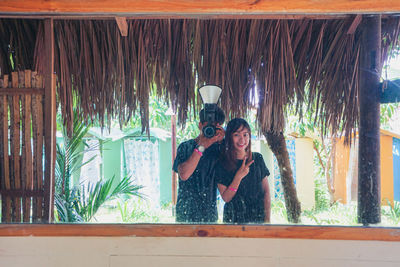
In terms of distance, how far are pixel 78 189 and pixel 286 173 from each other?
179 cm

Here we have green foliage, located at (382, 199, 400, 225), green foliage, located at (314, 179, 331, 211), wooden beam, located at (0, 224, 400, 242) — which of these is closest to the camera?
wooden beam, located at (0, 224, 400, 242)

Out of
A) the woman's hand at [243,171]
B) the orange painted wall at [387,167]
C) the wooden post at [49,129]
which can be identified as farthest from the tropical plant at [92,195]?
the orange painted wall at [387,167]

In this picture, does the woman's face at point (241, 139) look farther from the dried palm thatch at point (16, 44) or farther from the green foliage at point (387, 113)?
the dried palm thatch at point (16, 44)

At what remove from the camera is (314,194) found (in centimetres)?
275

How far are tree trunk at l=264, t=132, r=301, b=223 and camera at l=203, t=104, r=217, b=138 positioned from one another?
0.69m

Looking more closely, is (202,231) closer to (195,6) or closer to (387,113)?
(195,6)

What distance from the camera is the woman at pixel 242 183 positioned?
1958 millimetres

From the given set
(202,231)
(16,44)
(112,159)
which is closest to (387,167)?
(202,231)

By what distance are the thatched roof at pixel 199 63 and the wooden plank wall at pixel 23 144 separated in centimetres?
36

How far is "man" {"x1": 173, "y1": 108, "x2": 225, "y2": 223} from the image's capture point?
6.62 feet

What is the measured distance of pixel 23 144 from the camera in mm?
1970

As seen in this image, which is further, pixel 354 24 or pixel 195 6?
pixel 354 24

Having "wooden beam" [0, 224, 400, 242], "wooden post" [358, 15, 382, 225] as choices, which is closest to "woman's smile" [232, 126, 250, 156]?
"wooden post" [358, 15, 382, 225]

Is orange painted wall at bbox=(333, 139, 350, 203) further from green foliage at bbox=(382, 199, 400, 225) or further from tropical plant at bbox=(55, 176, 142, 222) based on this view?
tropical plant at bbox=(55, 176, 142, 222)
